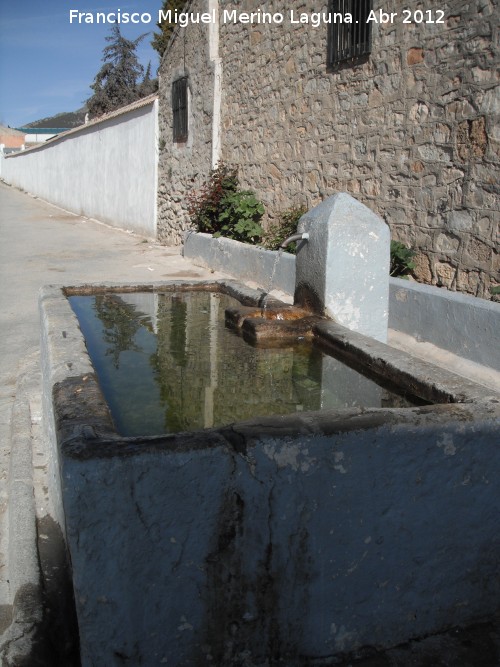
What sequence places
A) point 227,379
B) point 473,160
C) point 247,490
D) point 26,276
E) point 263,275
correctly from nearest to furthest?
1. point 247,490
2. point 227,379
3. point 473,160
4. point 263,275
5. point 26,276

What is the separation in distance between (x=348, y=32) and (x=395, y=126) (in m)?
1.42

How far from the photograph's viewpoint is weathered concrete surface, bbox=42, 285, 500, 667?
5.29 feet

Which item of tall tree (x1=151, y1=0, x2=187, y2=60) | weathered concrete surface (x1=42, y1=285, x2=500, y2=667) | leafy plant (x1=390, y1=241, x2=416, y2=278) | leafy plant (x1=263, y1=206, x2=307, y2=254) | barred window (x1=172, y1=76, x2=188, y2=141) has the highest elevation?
tall tree (x1=151, y1=0, x2=187, y2=60)

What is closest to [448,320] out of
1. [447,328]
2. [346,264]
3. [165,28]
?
[447,328]

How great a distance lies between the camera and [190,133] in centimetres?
1095

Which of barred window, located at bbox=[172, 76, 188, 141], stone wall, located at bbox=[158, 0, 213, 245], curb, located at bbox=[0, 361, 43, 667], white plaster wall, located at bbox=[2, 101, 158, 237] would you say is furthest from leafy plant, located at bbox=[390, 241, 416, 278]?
white plaster wall, located at bbox=[2, 101, 158, 237]

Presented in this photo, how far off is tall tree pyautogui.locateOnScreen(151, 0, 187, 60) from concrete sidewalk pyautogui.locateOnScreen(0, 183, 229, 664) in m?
9.30

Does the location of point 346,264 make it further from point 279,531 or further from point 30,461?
point 279,531

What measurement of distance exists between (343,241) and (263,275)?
10.6ft

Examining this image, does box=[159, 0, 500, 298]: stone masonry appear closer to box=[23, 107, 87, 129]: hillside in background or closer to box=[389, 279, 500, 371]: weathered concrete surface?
box=[389, 279, 500, 371]: weathered concrete surface

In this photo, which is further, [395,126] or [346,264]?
[395,126]

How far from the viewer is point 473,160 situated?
5301mm

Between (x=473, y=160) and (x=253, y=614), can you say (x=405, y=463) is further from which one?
(x=473, y=160)

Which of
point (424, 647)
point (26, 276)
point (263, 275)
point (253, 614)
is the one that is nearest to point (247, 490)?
point (253, 614)
